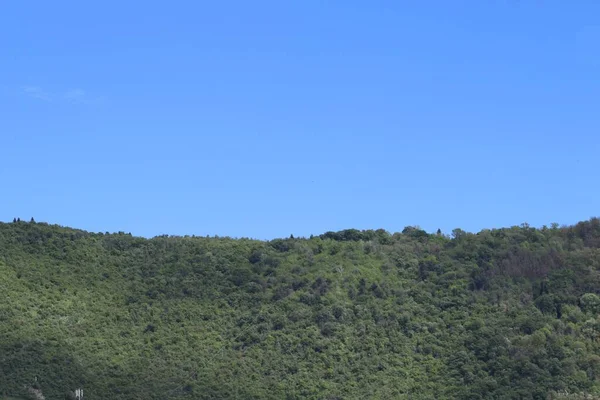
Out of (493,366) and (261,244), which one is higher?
(261,244)

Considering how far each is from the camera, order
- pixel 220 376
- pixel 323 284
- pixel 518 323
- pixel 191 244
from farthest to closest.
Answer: pixel 191 244 → pixel 323 284 → pixel 518 323 → pixel 220 376

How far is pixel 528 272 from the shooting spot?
3447 inches

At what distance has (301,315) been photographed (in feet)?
272

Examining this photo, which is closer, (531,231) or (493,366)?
(493,366)

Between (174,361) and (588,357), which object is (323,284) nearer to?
(174,361)

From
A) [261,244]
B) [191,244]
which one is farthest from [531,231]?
[191,244]

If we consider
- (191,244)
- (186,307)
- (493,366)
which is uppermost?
(191,244)

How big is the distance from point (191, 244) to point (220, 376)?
66.8ft

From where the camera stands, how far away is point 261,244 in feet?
312

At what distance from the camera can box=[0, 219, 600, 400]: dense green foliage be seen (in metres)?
74.1

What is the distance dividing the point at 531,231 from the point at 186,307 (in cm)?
3036

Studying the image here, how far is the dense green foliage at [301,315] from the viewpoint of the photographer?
74125 millimetres

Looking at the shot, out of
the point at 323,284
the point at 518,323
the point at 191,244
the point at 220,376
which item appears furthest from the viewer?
the point at 191,244

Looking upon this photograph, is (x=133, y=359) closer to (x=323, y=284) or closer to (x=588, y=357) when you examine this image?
(x=323, y=284)
